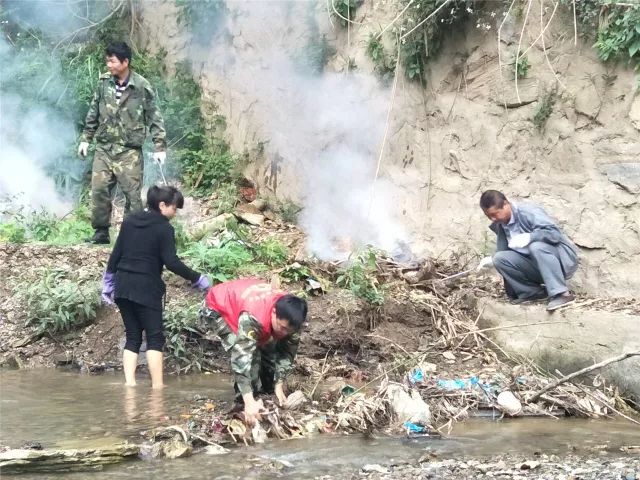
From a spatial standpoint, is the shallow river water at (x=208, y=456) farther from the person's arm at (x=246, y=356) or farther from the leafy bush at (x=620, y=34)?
the leafy bush at (x=620, y=34)

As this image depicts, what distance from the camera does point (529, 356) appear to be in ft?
21.9

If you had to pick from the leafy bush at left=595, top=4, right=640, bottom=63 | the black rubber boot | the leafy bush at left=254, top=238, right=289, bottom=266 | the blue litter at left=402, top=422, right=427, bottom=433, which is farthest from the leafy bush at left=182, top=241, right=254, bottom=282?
the leafy bush at left=595, top=4, right=640, bottom=63

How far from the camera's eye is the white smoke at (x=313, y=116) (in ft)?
30.5

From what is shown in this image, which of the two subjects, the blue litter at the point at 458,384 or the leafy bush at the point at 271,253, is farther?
the leafy bush at the point at 271,253

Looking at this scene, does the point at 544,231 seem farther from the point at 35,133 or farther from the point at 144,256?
the point at 35,133

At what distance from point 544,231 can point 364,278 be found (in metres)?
1.67

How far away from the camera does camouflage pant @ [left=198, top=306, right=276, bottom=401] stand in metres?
5.43

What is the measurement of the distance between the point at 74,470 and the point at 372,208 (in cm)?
542

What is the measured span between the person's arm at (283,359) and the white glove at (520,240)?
2.37 metres

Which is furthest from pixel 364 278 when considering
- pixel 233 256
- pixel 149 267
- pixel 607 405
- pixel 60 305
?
pixel 60 305

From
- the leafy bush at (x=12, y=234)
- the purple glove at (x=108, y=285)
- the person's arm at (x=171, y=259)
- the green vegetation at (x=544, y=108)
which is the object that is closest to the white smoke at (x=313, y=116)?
the green vegetation at (x=544, y=108)

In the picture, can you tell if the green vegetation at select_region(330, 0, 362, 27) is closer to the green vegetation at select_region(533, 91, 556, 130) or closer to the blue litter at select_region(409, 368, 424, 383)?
the green vegetation at select_region(533, 91, 556, 130)

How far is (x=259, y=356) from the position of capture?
533cm

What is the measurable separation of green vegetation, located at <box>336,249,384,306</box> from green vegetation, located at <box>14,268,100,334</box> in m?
2.28
